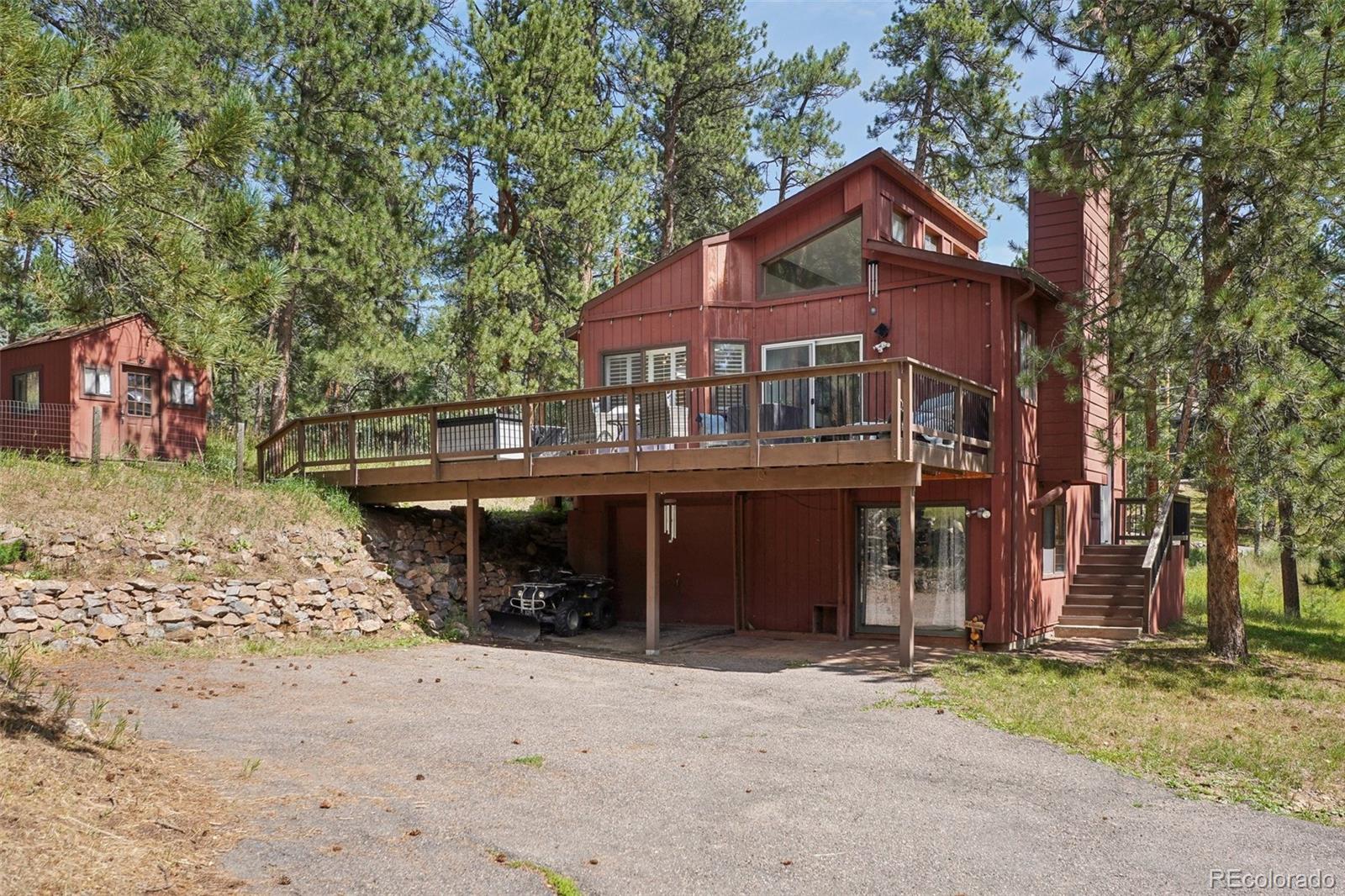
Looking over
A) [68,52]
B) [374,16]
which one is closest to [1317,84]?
[68,52]

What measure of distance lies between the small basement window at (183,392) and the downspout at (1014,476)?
645 inches

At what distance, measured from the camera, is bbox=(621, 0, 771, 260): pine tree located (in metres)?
26.9

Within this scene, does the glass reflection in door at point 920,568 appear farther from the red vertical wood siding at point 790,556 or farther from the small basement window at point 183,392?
the small basement window at point 183,392

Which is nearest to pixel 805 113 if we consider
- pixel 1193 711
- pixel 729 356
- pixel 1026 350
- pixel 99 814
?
pixel 729 356

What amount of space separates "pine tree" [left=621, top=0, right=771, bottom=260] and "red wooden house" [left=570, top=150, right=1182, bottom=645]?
→ 11.2 m

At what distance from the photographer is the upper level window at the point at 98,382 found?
1938 centimetres

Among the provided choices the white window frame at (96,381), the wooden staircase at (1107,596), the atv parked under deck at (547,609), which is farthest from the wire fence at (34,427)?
the wooden staircase at (1107,596)

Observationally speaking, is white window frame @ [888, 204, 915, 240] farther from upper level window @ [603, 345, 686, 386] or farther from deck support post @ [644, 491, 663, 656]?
deck support post @ [644, 491, 663, 656]

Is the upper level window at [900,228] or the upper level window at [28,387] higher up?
the upper level window at [900,228]

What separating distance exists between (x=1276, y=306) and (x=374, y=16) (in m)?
18.2

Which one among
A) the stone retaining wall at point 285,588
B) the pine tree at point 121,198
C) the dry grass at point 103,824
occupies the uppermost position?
the pine tree at point 121,198

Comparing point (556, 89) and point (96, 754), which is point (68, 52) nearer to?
point (96, 754)

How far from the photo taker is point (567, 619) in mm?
14930

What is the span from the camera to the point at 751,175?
1150 inches
